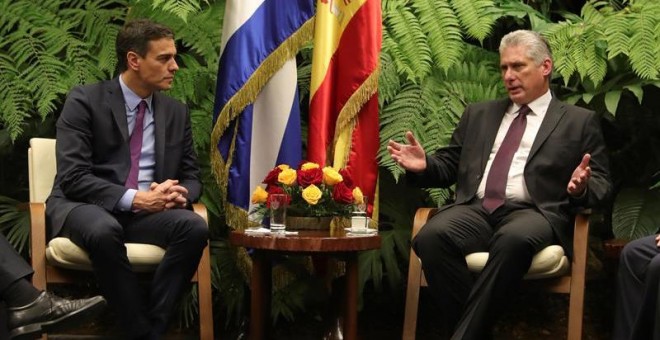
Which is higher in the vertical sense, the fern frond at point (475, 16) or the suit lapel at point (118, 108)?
the fern frond at point (475, 16)

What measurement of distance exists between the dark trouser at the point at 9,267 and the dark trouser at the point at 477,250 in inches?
55.0

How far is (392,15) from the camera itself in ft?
15.0

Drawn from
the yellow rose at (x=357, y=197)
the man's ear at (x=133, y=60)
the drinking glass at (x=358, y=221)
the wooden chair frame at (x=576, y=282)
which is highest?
the man's ear at (x=133, y=60)

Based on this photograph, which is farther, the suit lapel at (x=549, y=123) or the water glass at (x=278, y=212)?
the suit lapel at (x=549, y=123)

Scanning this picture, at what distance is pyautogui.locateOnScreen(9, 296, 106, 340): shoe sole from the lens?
322 cm

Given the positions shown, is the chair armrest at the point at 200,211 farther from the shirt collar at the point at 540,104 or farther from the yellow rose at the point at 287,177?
the shirt collar at the point at 540,104

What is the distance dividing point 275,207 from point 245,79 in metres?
0.87

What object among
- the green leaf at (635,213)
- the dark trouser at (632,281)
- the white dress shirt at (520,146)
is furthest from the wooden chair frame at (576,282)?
the green leaf at (635,213)

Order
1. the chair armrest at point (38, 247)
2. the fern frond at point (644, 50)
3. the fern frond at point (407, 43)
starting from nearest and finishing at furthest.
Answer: the chair armrest at point (38, 247) → the fern frond at point (644, 50) → the fern frond at point (407, 43)

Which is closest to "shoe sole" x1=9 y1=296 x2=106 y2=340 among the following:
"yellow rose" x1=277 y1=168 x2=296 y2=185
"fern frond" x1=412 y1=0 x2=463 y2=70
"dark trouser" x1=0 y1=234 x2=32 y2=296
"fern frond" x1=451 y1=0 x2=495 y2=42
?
"dark trouser" x1=0 y1=234 x2=32 y2=296

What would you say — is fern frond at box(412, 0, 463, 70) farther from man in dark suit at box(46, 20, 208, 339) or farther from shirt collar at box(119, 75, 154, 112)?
shirt collar at box(119, 75, 154, 112)

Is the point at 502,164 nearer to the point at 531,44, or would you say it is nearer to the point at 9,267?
the point at 531,44

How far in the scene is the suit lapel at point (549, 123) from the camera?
3.76 m

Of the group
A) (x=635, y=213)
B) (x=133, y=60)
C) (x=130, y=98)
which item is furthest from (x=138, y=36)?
(x=635, y=213)
